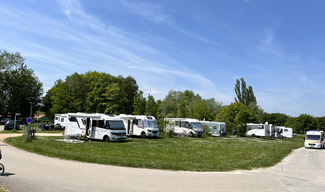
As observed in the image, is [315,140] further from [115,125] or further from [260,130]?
[115,125]

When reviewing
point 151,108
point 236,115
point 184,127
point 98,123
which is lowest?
point 184,127

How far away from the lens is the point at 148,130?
27.4m

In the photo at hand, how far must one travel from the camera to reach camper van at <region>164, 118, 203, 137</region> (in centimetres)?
3369

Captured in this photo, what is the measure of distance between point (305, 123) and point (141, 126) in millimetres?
46745

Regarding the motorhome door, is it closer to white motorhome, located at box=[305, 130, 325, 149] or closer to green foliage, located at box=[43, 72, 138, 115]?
white motorhome, located at box=[305, 130, 325, 149]

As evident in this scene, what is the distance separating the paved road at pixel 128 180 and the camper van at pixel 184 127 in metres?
22.9

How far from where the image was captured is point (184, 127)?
34.6m

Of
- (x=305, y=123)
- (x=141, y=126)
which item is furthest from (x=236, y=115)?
(x=141, y=126)

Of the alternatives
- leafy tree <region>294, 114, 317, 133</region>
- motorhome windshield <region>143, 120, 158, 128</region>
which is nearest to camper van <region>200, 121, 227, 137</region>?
motorhome windshield <region>143, 120, 158, 128</region>

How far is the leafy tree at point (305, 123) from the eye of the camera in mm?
56769

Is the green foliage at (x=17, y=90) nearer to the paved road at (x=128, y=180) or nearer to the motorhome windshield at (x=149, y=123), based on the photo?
the motorhome windshield at (x=149, y=123)

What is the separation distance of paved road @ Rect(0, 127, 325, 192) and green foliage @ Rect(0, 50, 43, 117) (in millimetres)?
51300

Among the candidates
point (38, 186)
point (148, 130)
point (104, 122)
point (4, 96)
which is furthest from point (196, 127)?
point (4, 96)

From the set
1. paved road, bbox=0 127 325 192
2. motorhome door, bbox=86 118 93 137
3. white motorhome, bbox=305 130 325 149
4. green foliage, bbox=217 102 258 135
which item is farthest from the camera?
green foliage, bbox=217 102 258 135
